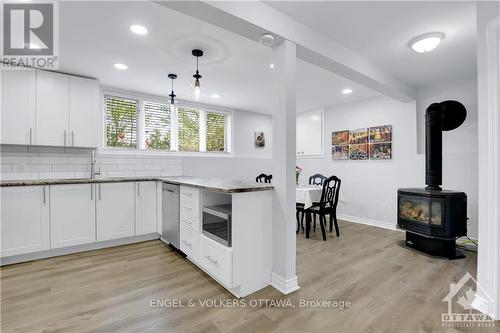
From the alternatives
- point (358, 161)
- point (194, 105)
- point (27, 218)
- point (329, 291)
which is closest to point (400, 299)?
point (329, 291)

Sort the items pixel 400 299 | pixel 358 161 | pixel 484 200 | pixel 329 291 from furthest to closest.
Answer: pixel 358 161 < pixel 329 291 < pixel 400 299 < pixel 484 200

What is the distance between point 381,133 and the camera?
444cm

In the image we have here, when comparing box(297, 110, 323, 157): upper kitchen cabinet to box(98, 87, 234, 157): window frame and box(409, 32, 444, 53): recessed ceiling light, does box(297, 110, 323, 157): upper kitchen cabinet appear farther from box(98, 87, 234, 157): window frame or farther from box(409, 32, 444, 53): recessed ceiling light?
box(409, 32, 444, 53): recessed ceiling light

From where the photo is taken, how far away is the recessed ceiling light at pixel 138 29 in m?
2.25

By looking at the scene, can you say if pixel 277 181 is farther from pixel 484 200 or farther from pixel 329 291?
pixel 484 200

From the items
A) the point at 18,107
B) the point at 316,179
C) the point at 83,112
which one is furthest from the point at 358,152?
the point at 18,107

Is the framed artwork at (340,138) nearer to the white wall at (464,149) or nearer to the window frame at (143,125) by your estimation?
the white wall at (464,149)

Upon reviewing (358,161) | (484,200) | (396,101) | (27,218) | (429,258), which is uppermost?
(396,101)

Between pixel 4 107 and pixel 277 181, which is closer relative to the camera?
pixel 277 181

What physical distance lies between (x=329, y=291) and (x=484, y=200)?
1405mm

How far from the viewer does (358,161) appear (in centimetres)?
479

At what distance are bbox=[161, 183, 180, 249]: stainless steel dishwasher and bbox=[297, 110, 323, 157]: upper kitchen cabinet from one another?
363 cm

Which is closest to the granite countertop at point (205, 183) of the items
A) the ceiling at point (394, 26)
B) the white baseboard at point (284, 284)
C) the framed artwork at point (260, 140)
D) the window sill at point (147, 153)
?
the white baseboard at point (284, 284)

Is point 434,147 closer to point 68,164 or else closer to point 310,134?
point 310,134
